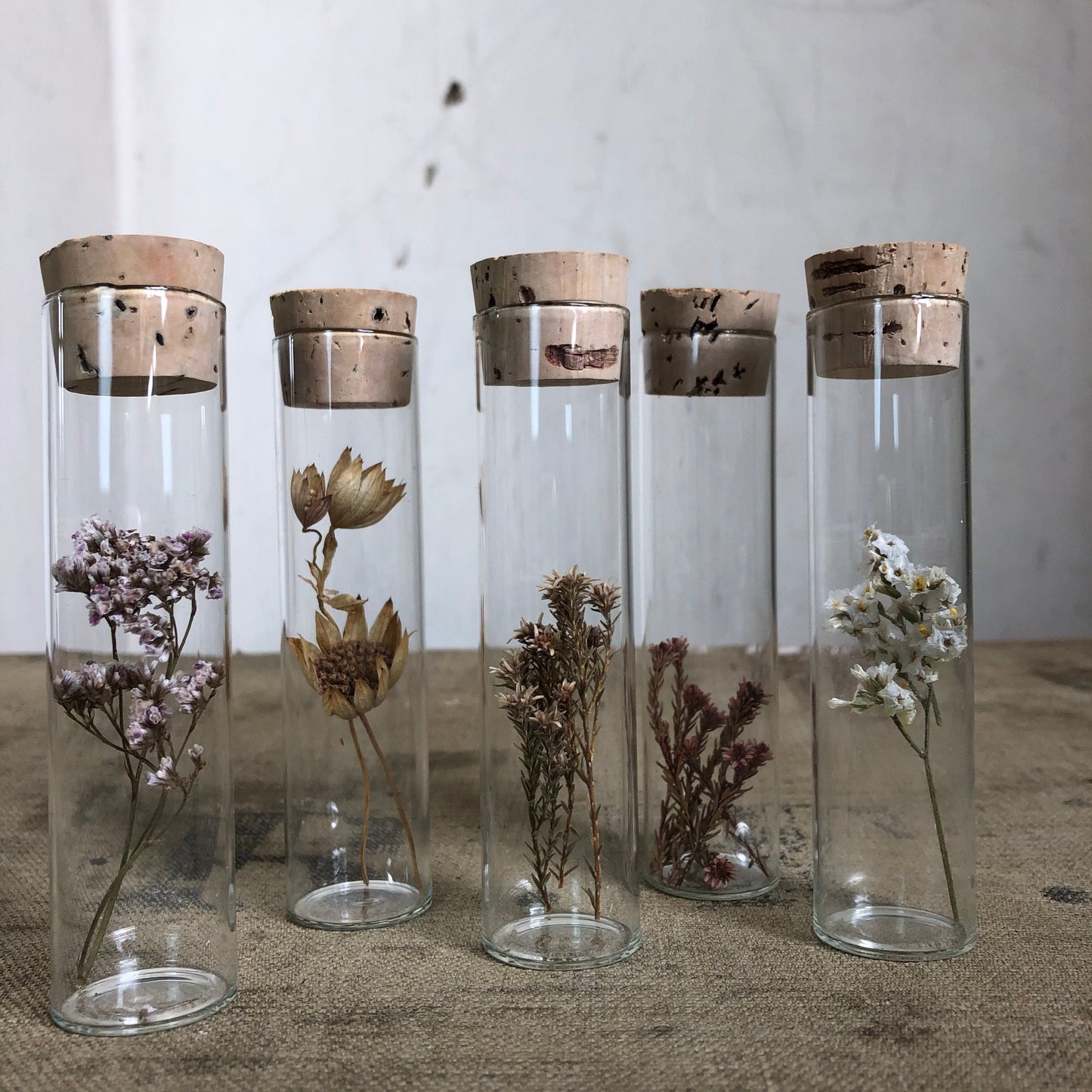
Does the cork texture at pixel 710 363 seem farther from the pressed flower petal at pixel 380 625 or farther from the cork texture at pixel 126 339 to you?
the cork texture at pixel 126 339

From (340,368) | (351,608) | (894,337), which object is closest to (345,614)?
(351,608)

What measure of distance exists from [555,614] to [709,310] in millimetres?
364

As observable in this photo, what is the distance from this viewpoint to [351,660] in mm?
1039

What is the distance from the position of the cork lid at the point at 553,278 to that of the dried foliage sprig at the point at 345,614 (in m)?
0.22

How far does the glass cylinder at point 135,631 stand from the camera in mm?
813

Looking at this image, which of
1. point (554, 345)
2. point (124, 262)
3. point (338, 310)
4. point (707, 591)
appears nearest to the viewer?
point (124, 262)

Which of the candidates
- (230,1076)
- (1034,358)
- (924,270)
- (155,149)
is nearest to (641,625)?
(924,270)

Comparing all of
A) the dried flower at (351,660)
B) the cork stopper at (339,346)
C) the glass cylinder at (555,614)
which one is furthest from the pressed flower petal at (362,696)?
the cork stopper at (339,346)

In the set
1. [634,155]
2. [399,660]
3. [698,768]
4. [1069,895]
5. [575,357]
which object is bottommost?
[1069,895]

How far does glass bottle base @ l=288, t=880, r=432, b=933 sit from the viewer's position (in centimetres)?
101

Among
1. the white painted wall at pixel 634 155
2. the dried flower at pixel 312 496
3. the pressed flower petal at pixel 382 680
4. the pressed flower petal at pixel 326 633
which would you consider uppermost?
the white painted wall at pixel 634 155

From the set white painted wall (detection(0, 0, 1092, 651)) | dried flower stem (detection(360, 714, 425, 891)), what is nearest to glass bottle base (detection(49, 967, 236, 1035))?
dried flower stem (detection(360, 714, 425, 891))

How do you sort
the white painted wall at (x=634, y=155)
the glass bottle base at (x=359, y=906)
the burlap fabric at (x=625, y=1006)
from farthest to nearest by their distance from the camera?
the white painted wall at (x=634, y=155)
the glass bottle base at (x=359, y=906)
the burlap fabric at (x=625, y=1006)

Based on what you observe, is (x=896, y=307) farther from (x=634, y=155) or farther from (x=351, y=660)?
(x=634, y=155)
